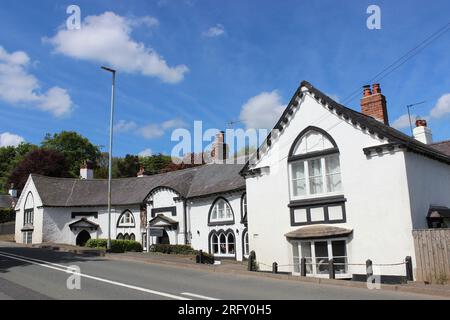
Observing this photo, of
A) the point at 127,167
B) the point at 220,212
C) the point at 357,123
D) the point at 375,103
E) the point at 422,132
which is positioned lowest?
the point at 220,212

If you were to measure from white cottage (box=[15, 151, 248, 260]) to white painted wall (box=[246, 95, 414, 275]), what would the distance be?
5.51m

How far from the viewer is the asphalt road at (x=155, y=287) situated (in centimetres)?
1098

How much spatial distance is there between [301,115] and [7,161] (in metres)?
80.3

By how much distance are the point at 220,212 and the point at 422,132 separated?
13.8 m

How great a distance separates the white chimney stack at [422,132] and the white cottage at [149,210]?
37.0ft

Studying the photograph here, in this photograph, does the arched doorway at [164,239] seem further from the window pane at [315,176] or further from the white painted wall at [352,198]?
the window pane at [315,176]

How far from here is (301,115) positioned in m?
19.5

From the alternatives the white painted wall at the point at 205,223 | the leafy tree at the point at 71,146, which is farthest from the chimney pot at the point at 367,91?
the leafy tree at the point at 71,146

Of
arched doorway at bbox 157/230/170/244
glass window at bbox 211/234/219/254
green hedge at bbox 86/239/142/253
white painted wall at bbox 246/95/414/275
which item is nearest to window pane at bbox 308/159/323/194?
white painted wall at bbox 246/95/414/275

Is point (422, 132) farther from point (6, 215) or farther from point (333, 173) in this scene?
point (6, 215)

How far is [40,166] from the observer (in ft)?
214

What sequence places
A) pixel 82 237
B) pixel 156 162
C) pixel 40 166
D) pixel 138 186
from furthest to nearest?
pixel 156 162, pixel 40 166, pixel 82 237, pixel 138 186

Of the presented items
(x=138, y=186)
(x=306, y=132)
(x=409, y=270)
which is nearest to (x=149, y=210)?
(x=138, y=186)

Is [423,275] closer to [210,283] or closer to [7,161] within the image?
[210,283]
